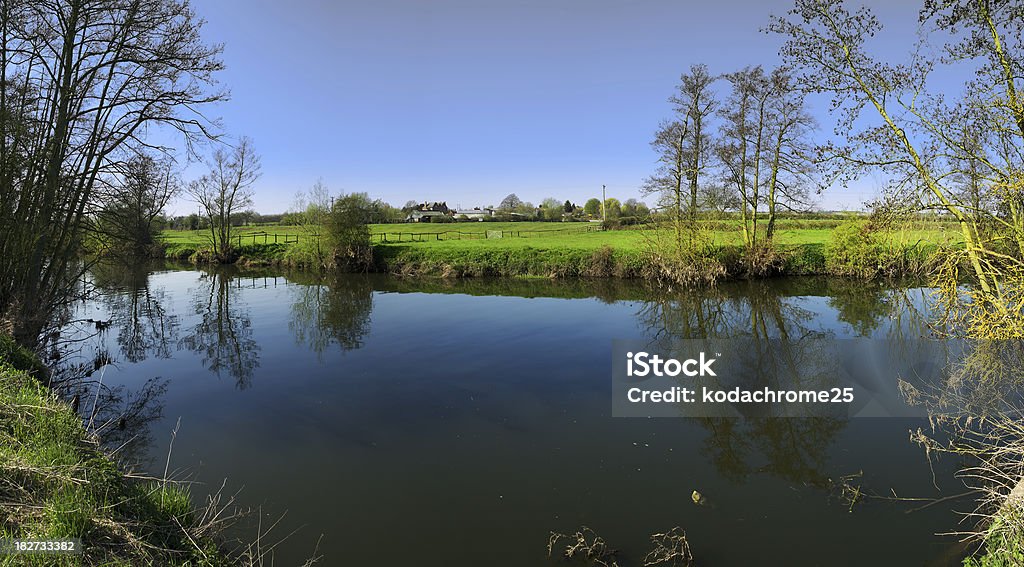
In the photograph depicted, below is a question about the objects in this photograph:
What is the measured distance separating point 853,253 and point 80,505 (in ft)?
92.6

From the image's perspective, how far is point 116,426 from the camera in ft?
27.6

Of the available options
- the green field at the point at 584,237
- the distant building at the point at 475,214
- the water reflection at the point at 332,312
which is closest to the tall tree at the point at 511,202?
the distant building at the point at 475,214

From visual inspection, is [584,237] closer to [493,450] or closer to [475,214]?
[493,450]

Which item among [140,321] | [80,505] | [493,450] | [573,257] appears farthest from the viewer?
[573,257]

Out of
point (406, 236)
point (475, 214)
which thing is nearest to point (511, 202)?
point (475, 214)

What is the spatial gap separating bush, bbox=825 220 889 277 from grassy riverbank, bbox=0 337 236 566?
1041 inches

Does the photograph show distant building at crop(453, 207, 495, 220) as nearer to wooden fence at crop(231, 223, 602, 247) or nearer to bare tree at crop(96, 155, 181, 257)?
wooden fence at crop(231, 223, 602, 247)

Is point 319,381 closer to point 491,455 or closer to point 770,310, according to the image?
point 491,455

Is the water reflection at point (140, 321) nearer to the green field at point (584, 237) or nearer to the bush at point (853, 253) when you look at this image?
the green field at point (584, 237)

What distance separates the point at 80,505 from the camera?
364cm

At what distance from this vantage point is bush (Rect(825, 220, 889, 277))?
23750 millimetres

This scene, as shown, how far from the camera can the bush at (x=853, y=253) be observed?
23750 mm

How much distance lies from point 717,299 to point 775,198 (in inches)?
313

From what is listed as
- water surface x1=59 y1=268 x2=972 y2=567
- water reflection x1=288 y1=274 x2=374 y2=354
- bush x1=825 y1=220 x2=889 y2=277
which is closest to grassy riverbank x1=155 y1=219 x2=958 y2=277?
bush x1=825 y1=220 x2=889 y2=277
